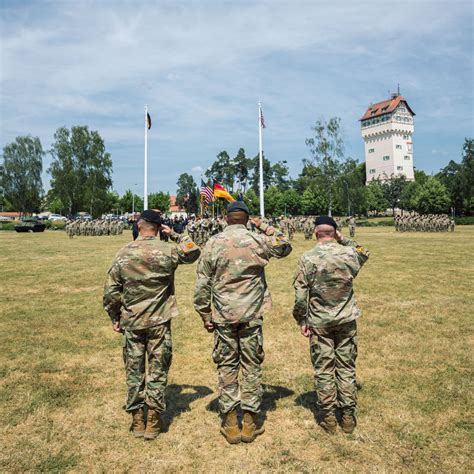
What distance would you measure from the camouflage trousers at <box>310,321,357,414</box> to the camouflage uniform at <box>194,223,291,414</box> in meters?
0.60

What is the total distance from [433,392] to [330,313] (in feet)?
6.42

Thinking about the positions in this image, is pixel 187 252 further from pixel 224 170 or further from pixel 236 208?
pixel 224 170

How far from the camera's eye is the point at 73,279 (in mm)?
13102

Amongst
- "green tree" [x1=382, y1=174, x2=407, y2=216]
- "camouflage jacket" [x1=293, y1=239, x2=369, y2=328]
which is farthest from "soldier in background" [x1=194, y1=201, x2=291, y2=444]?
"green tree" [x1=382, y1=174, x2=407, y2=216]

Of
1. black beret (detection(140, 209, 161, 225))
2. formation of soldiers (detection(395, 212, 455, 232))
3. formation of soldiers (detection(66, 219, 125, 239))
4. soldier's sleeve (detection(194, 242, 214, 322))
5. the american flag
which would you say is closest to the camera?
soldier's sleeve (detection(194, 242, 214, 322))

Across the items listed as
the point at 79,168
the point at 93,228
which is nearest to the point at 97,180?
the point at 79,168

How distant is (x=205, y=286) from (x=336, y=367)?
154 centimetres

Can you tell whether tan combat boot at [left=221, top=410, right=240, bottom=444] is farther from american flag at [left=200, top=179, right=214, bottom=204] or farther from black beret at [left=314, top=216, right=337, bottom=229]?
american flag at [left=200, top=179, right=214, bottom=204]

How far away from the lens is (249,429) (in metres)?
3.99

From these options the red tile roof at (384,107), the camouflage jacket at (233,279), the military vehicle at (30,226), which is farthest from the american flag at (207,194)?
Result: the red tile roof at (384,107)

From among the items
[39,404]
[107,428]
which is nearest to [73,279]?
[39,404]

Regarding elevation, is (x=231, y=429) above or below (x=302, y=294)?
below

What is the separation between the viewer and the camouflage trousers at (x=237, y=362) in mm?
4031

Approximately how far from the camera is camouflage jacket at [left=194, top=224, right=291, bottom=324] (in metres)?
4.05
